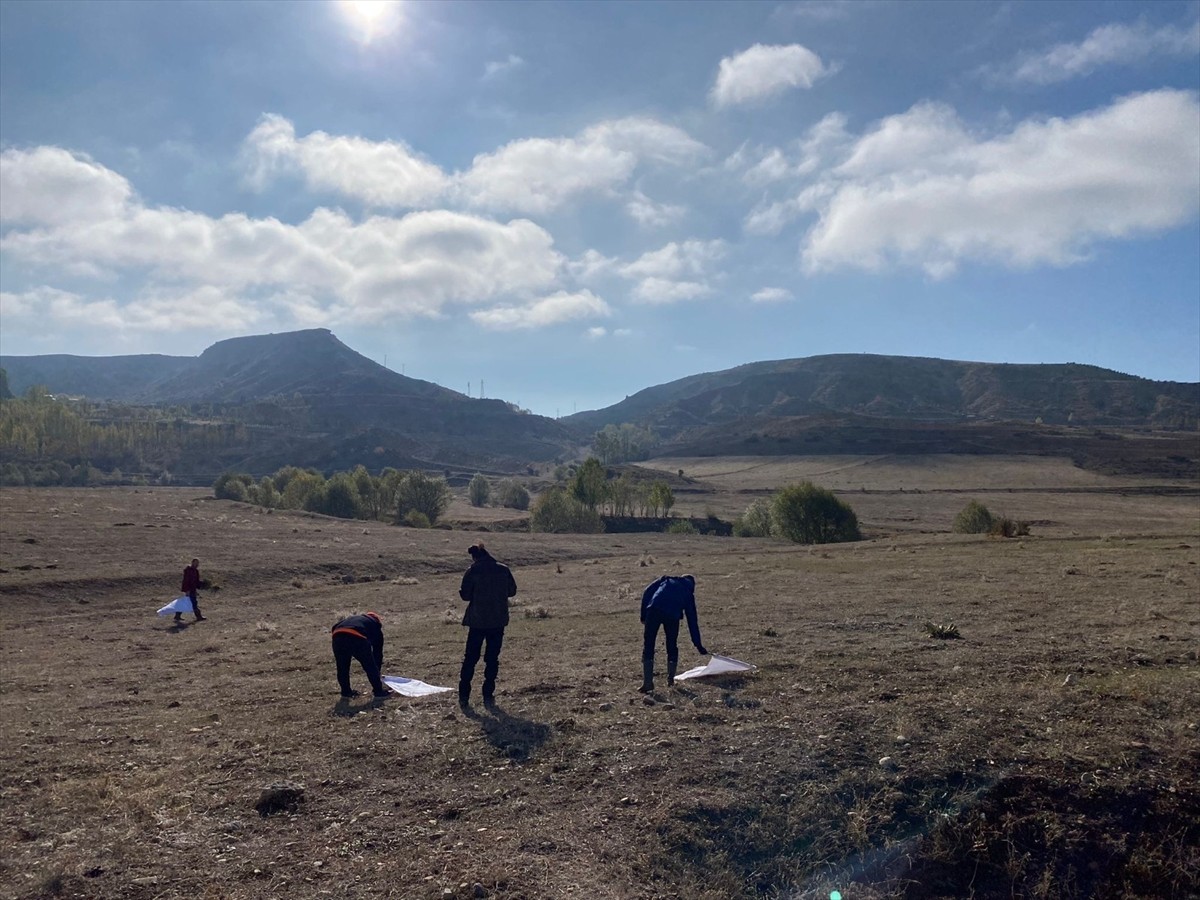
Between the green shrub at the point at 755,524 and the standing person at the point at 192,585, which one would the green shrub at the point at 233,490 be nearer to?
the green shrub at the point at 755,524

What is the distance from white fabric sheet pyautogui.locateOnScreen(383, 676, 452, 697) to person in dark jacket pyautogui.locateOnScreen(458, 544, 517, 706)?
1234 millimetres

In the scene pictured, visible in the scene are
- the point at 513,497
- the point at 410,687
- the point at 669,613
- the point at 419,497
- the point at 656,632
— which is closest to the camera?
the point at 656,632

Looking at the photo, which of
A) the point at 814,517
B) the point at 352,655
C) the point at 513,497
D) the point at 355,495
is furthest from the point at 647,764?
the point at 513,497

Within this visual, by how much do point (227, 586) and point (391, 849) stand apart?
31.6 metres

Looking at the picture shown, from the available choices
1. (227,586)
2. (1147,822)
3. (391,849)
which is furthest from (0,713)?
(227,586)

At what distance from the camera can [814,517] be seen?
70312 mm

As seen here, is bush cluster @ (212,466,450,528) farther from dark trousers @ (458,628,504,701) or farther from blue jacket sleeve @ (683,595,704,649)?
dark trousers @ (458,628,504,701)

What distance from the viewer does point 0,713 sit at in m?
13.8

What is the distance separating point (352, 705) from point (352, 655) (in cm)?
79

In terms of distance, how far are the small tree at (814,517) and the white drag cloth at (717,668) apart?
59.4 m

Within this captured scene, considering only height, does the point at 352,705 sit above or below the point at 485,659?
below

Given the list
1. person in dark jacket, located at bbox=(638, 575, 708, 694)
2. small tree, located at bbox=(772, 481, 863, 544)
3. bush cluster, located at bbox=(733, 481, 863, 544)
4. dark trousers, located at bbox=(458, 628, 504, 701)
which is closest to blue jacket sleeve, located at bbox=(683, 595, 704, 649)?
person in dark jacket, located at bbox=(638, 575, 708, 694)

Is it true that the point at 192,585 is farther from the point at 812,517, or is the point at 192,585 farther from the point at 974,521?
the point at 974,521

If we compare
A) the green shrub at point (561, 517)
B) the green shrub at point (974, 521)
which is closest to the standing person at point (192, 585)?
the green shrub at point (974, 521)
